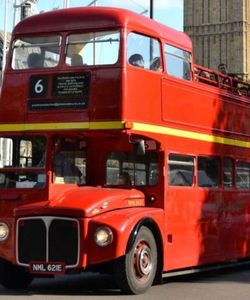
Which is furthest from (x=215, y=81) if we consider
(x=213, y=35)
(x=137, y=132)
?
(x=213, y=35)

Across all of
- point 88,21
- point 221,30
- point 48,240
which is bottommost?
point 48,240

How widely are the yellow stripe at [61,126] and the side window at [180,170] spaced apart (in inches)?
60.4

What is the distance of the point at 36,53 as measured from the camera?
10.9 m

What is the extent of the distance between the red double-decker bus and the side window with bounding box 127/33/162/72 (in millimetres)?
18

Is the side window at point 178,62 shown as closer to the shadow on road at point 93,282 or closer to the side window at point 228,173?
the side window at point 228,173

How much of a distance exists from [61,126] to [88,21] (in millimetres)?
1637

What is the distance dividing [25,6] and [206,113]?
21.9 metres

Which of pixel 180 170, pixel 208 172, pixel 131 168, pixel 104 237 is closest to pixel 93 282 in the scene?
pixel 131 168

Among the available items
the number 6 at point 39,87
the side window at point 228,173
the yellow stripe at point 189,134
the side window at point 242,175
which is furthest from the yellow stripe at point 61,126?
the side window at point 242,175

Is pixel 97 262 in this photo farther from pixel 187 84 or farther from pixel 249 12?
pixel 249 12

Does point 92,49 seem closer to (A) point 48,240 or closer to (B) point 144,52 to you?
(B) point 144,52

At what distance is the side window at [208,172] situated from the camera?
489 inches

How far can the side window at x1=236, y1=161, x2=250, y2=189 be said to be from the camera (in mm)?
13953

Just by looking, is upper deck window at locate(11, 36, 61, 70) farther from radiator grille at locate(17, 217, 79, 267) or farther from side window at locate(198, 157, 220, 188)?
side window at locate(198, 157, 220, 188)
